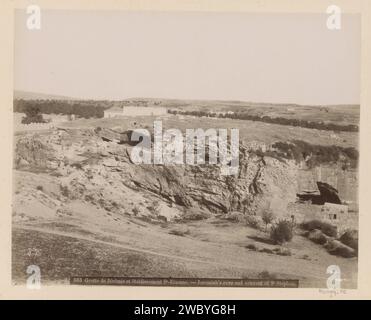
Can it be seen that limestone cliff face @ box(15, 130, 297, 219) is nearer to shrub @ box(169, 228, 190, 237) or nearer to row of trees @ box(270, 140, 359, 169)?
row of trees @ box(270, 140, 359, 169)

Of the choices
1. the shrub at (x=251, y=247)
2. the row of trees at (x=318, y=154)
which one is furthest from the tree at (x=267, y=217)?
the row of trees at (x=318, y=154)

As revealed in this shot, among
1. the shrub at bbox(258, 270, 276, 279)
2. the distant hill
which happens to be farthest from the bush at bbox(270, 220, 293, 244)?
the distant hill

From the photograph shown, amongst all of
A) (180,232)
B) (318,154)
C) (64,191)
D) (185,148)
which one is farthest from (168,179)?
(318,154)

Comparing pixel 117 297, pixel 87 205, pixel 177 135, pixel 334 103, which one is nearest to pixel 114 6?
pixel 177 135

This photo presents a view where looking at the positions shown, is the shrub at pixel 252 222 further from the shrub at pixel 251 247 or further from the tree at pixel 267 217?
the shrub at pixel 251 247

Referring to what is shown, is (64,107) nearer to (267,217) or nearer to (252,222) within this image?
(252,222)
